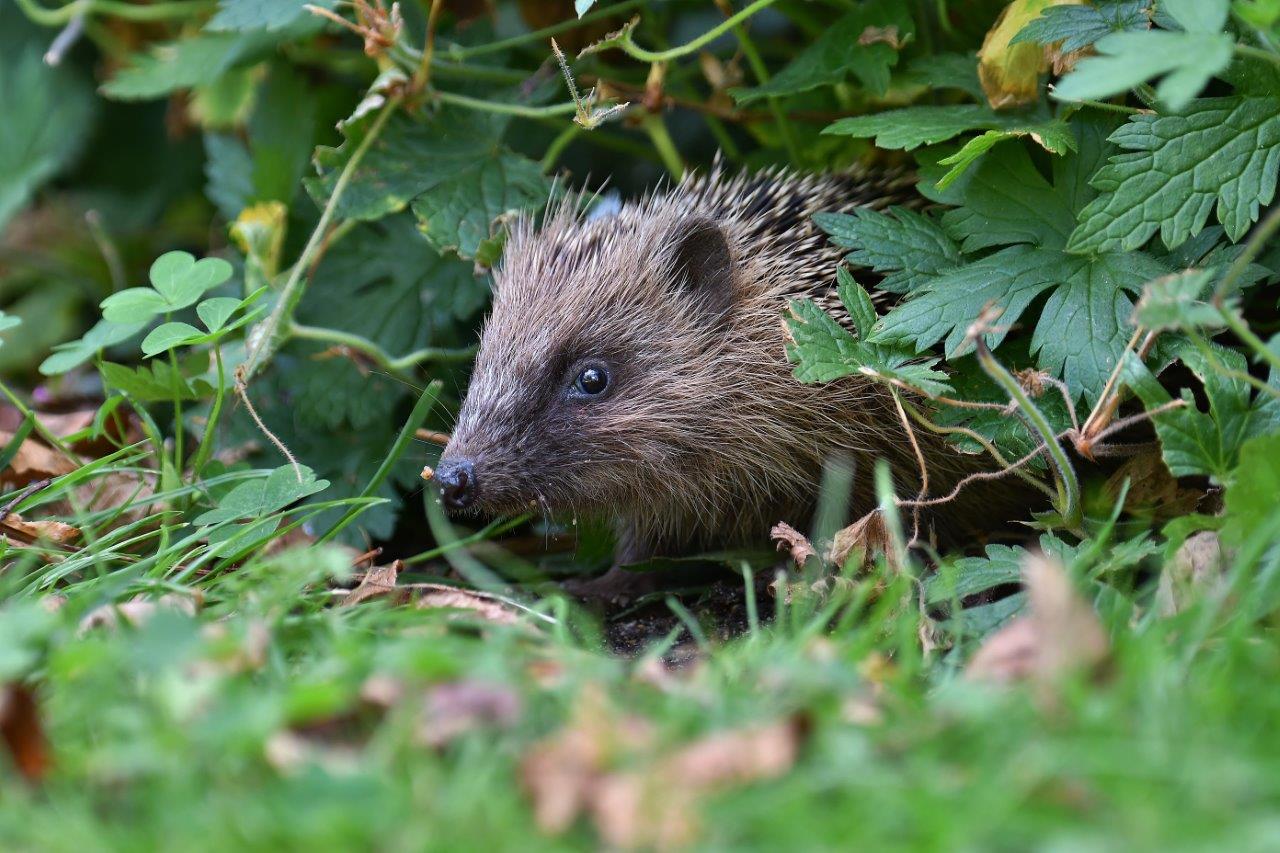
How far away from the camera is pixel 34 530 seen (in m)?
3.40

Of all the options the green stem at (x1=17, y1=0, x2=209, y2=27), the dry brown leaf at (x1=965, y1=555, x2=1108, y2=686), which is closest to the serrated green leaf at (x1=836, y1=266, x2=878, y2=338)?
the dry brown leaf at (x1=965, y1=555, x2=1108, y2=686)

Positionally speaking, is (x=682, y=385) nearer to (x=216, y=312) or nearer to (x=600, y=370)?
(x=600, y=370)

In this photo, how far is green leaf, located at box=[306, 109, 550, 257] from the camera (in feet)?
12.9

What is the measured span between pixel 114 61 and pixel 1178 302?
16.0ft

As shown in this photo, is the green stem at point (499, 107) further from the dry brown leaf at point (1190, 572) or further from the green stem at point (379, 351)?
the dry brown leaf at point (1190, 572)

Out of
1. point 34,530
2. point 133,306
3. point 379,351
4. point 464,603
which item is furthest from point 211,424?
point 464,603

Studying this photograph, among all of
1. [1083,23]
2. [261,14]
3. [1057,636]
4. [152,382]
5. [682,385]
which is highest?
[261,14]

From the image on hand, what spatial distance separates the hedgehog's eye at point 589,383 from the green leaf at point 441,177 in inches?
21.6

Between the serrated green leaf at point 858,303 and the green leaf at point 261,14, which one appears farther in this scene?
the green leaf at point 261,14

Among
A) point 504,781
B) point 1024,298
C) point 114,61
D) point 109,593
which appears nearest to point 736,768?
point 504,781

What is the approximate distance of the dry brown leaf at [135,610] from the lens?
246 centimetres

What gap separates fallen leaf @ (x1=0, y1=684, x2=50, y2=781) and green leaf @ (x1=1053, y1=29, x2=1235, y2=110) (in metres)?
2.06

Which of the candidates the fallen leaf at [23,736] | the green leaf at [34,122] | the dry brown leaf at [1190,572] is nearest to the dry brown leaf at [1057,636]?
the dry brown leaf at [1190,572]

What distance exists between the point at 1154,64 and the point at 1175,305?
48cm
